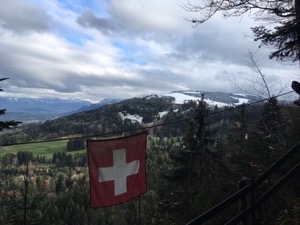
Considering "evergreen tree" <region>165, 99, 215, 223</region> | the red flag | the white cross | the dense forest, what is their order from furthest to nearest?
1. "evergreen tree" <region>165, 99, 215, 223</region>
2. the dense forest
3. the white cross
4. the red flag

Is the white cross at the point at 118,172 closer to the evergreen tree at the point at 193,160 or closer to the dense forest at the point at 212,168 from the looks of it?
the dense forest at the point at 212,168

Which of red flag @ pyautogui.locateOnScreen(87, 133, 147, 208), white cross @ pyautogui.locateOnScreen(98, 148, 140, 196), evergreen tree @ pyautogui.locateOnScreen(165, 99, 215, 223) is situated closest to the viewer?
red flag @ pyautogui.locateOnScreen(87, 133, 147, 208)

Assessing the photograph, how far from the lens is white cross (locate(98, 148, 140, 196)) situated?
758 cm

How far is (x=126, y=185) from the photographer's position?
799cm

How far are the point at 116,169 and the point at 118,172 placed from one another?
0.09 meters

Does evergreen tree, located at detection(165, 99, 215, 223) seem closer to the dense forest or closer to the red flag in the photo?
the dense forest

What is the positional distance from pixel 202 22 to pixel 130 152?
4.02 m

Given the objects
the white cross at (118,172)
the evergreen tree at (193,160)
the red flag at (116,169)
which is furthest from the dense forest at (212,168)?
the white cross at (118,172)

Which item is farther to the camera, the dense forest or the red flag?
the dense forest

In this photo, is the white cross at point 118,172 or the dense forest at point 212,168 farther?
the dense forest at point 212,168

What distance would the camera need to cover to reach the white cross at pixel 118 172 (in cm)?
758

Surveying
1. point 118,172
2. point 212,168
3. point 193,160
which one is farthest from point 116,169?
point 212,168

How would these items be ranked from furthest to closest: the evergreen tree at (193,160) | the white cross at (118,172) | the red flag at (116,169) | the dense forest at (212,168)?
the evergreen tree at (193,160) < the dense forest at (212,168) < the white cross at (118,172) < the red flag at (116,169)

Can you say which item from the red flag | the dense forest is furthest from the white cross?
the dense forest
